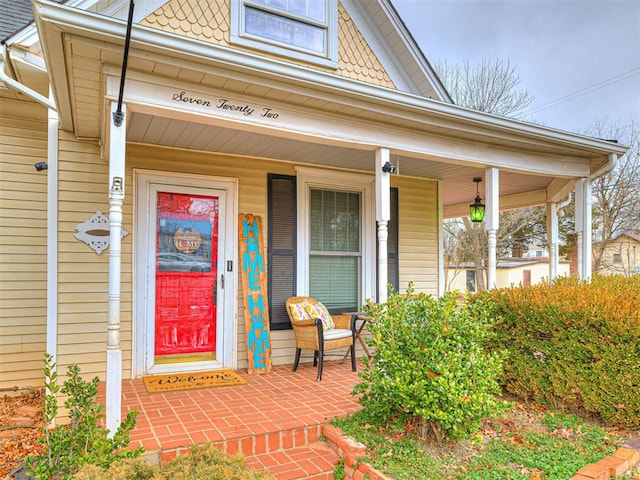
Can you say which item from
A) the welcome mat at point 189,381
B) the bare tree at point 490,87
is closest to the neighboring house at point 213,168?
the welcome mat at point 189,381

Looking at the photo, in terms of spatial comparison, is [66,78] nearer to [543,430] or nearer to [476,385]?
[476,385]

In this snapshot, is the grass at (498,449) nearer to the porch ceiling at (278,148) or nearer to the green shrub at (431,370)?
the green shrub at (431,370)

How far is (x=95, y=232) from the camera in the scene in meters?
3.93

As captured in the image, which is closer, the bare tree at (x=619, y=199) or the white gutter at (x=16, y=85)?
the white gutter at (x=16, y=85)

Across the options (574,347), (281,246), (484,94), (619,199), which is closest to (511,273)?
(619,199)

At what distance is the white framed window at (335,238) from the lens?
5125 mm

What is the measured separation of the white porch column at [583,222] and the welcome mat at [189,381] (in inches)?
171

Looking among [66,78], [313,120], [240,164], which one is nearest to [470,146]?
[313,120]

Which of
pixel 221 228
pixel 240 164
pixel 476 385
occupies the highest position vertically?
pixel 240 164

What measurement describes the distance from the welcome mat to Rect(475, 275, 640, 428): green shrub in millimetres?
2528

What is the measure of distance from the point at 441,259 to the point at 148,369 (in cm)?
408

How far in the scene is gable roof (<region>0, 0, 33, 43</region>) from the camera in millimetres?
4522

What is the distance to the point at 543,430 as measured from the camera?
310 centimetres

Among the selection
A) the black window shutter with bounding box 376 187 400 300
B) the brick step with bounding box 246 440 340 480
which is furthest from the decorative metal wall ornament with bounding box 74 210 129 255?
the black window shutter with bounding box 376 187 400 300
